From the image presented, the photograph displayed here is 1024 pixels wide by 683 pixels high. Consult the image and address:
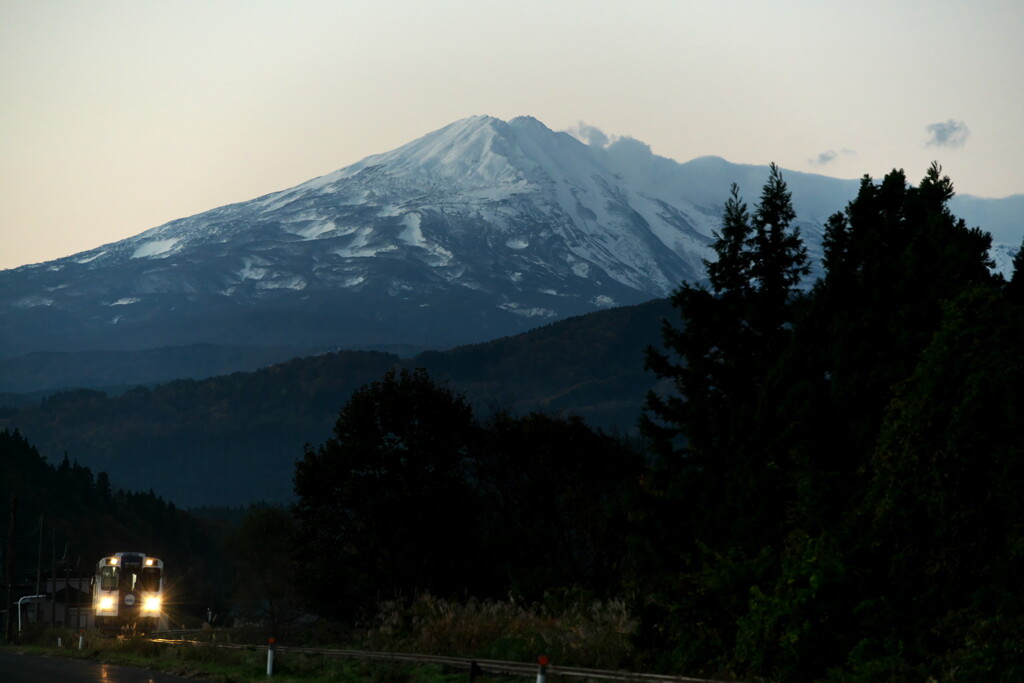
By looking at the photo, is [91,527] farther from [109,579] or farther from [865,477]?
[865,477]

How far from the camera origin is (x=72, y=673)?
2914 cm

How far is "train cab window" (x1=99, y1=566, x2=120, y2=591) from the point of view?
51062 millimetres

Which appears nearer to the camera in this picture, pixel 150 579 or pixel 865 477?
pixel 865 477

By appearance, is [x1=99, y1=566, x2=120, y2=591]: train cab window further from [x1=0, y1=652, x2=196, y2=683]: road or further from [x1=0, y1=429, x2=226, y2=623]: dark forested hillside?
[x1=0, y1=429, x2=226, y2=623]: dark forested hillside

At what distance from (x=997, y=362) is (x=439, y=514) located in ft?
108

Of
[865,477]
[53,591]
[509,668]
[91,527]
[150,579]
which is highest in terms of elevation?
[865,477]

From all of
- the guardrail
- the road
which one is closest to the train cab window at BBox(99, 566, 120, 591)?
the road

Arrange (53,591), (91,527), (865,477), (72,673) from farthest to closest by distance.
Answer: (91,527), (53,591), (72,673), (865,477)

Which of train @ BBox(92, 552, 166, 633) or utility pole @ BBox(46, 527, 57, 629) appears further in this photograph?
utility pole @ BBox(46, 527, 57, 629)

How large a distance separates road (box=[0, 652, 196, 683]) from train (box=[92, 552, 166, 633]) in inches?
596

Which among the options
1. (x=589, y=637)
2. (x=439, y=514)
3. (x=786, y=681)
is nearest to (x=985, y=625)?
(x=786, y=681)

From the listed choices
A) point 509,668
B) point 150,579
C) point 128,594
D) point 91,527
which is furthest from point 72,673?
point 91,527

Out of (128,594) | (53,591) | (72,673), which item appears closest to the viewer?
(72,673)

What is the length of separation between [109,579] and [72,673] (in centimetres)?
2325
